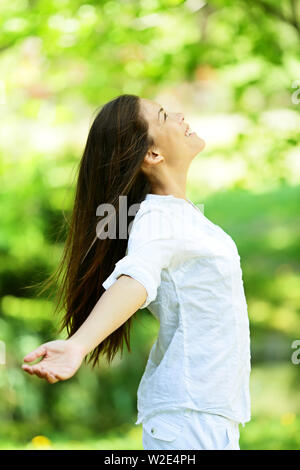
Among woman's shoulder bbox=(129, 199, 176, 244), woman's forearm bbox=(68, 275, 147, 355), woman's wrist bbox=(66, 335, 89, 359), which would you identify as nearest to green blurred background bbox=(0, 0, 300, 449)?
woman's shoulder bbox=(129, 199, 176, 244)

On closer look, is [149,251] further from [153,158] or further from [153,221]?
[153,158]

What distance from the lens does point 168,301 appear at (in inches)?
56.6

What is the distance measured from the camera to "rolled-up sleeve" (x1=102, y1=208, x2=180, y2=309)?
1275mm

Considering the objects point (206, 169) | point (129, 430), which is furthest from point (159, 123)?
point (206, 169)

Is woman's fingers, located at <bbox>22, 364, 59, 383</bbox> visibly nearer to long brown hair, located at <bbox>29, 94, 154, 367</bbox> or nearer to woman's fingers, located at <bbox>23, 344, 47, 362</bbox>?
woman's fingers, located at <bbox>23, 344, 47, 362</bbox>

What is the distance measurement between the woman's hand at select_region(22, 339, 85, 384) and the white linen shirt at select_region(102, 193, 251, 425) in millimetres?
291

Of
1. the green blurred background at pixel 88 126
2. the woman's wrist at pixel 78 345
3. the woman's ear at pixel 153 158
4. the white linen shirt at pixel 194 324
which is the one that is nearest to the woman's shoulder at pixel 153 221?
the white linen shirt at pixel 194 324

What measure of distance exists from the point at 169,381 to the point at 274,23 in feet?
8.81

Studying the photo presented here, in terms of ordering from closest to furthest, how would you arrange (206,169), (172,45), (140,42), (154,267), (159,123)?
1. (154,267)
2. (159,123)
3. (140,42)
4. (172,45)
5. (206,169)

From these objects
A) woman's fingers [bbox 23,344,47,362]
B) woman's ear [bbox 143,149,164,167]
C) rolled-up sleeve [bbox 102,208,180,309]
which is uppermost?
woman's ear [bbox 143,149,164,167]

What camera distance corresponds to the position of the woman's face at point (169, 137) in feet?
5.15

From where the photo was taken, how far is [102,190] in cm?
156
